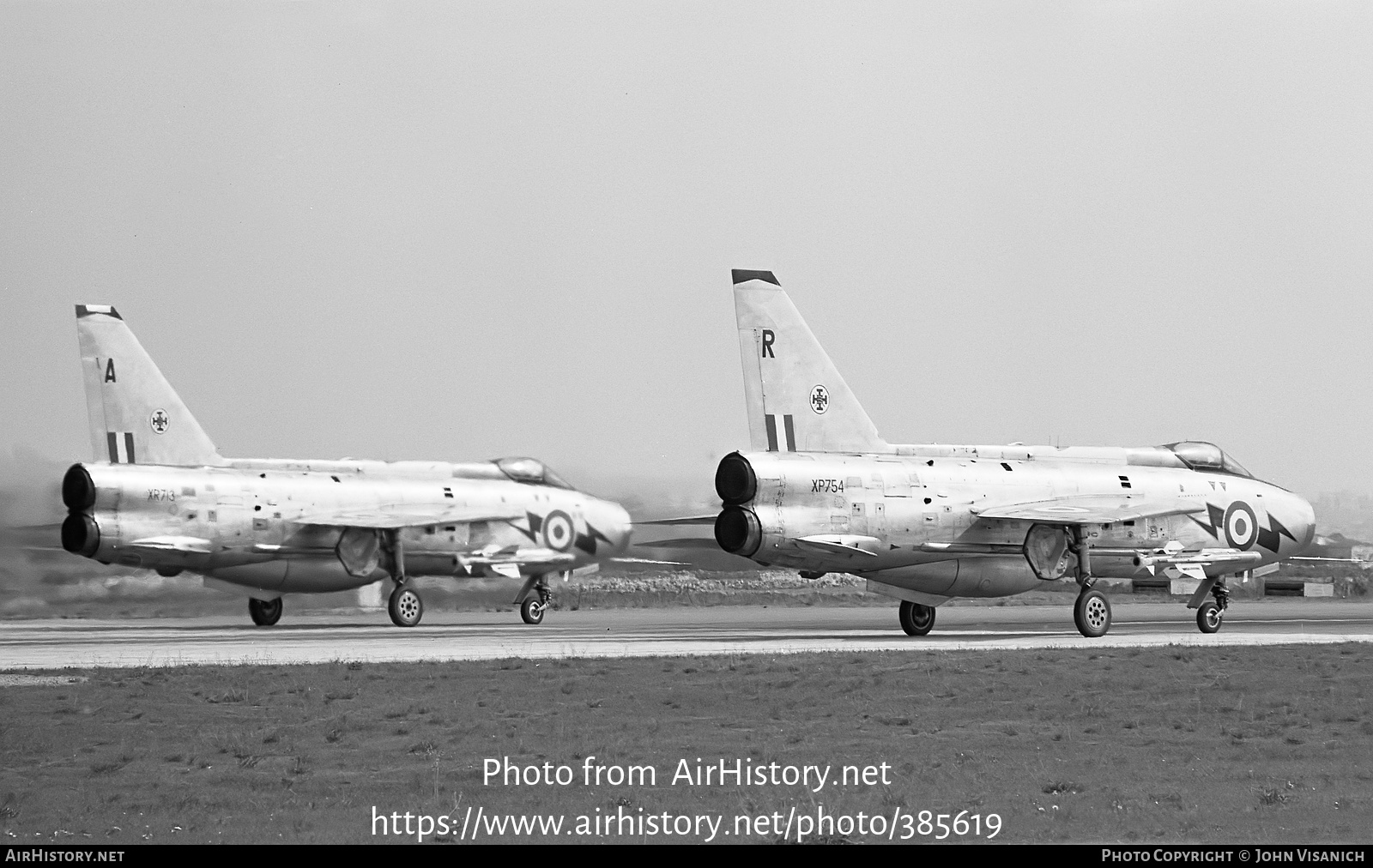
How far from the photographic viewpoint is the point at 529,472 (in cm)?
3991

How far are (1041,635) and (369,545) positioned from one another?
1531 centimetres

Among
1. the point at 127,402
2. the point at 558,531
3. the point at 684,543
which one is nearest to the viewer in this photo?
the point at 127,402

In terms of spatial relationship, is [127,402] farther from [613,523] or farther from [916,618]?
[916,618]

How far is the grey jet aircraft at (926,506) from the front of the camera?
2727 cm

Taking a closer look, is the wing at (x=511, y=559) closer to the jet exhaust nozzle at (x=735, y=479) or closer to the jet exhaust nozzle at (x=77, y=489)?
the jet exhaust nozzle at (x=77, y=489)

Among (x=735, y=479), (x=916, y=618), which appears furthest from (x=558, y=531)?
(x=735, y=479)

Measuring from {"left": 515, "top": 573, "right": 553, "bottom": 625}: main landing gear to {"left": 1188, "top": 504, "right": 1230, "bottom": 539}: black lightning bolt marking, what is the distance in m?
14.9

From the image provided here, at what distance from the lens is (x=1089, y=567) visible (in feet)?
99.2

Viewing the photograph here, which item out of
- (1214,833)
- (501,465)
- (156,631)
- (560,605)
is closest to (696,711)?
(1214,833)

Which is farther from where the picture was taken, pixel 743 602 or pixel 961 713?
pixel 743 602

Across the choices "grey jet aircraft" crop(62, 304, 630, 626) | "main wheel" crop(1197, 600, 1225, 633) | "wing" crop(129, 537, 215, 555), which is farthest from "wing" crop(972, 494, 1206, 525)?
"wing" crop(129, 537, 215, 555)

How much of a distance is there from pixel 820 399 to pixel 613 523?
1284 centimetres

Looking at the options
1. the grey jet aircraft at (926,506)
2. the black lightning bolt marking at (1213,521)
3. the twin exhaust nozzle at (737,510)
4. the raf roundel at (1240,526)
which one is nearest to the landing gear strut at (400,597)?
the grey jet aircraft at (926,506)

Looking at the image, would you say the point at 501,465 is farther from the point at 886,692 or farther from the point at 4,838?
the point at 4,838
